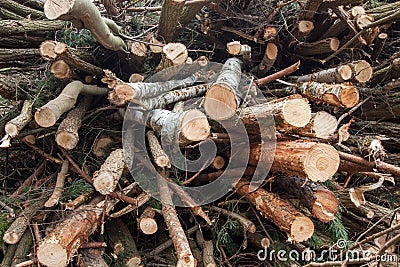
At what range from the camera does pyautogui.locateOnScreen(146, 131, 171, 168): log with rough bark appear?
190 centimetres

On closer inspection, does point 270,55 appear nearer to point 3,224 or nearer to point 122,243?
point 122,243

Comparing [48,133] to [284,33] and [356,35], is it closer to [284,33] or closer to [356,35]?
[284,33]

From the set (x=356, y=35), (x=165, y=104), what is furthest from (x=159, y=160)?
(x=356, y=35)

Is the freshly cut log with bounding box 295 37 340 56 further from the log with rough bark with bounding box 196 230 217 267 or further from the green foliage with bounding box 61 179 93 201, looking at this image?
the green foliage with bounding box 61 179 93 201

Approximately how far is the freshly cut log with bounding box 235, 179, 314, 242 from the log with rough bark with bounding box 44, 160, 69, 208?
1089 mm

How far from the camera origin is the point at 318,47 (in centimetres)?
270

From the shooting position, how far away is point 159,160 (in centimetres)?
190

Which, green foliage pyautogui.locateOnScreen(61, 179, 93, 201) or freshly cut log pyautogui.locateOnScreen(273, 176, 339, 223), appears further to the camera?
green foliage pyautogui.locateOnScreen(61, 179, 93, 201)


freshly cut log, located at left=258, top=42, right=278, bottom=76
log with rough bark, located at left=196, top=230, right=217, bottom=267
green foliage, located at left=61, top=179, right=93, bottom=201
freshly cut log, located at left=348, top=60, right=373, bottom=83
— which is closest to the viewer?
green foliage, located at left=61, top=179, right=93, bottom=201

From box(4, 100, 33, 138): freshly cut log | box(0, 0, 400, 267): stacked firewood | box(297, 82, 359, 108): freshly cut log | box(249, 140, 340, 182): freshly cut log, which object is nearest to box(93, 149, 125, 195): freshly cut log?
box(0, 0, 400, 267): stacked firewood

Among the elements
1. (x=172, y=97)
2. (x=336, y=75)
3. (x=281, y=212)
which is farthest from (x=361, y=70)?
(x=172, y=97)

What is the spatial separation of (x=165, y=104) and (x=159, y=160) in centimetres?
56

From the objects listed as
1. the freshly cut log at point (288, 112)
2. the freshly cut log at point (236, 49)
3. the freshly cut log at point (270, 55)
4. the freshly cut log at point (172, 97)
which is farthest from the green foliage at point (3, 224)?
the freshly cut log at point (270, 55)

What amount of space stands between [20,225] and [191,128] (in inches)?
44.4
